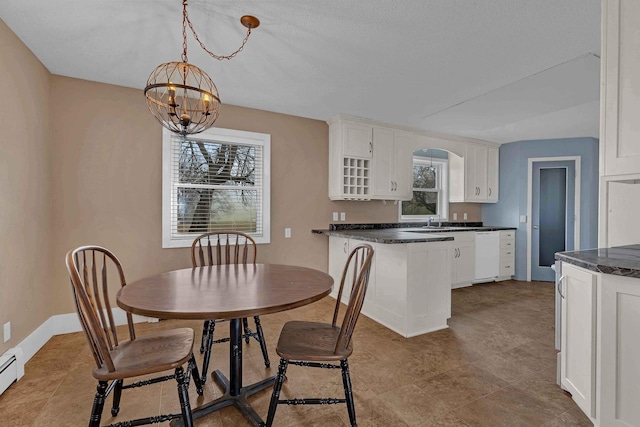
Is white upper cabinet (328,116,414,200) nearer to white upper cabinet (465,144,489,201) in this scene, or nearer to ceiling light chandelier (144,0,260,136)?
white upper cabinet (465,144,489,201)

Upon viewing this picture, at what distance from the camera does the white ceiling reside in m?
1.87

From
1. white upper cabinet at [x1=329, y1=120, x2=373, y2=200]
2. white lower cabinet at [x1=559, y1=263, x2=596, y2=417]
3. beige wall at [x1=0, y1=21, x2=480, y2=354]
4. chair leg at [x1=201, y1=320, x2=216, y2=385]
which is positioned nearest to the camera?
white lower cabinet at [x1=559, y1=263, x2=596, y2=417]

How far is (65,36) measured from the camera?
2.17 m

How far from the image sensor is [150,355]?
1427 mm

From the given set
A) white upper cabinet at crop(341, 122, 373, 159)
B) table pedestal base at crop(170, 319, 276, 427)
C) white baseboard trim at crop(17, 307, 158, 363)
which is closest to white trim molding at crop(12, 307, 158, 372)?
white baseboard trim at crop(17, 307, 158, 363)

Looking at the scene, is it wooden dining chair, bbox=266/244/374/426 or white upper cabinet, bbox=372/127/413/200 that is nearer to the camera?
wooden dining chair, bbox=266/244/374/426

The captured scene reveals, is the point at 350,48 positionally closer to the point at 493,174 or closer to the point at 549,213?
the point at 493,174

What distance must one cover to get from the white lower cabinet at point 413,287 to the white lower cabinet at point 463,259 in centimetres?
165

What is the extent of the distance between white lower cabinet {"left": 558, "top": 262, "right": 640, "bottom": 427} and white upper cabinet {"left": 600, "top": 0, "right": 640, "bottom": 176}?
60 cm

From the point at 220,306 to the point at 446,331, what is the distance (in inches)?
94.6

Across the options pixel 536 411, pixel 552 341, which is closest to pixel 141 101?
pixel 536 411

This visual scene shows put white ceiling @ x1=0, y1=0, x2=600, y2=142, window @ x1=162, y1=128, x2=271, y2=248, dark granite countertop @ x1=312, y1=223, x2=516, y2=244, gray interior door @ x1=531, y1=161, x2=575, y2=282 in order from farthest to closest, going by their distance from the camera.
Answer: gray interior door @ x1=531, y1=161, x2=575, y2=282 < window @ x1=162, y1=128, x2=271, y2=248 < dark granite countertop @ x1=312, y1=223, x2=516, y2=244 < white ceiling @ x1=0, y1=0, x2=600, y2=142

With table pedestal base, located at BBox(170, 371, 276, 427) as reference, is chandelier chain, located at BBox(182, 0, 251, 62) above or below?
above

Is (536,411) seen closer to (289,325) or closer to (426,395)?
(426,395)
